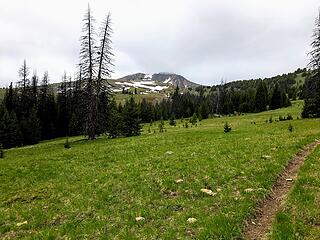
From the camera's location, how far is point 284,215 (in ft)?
43.9

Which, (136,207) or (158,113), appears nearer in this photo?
(136,207)

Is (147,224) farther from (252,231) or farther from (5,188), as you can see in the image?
(5,188)

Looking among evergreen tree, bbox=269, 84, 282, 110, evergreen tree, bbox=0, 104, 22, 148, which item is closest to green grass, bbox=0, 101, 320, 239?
evergreen tree, bbox=0, 104, 22, 148

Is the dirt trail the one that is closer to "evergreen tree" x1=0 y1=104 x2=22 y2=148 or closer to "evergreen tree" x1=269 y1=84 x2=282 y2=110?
"evergreen tree" x1=0 y1=104 x2=22 y2=148

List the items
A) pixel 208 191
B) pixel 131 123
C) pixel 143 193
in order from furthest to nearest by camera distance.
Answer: pixel 131 123, pixel 143 193, pixel 208 191

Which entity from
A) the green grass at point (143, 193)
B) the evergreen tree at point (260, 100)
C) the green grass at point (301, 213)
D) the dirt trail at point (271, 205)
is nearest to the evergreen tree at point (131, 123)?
the green grass at point (143, 193)

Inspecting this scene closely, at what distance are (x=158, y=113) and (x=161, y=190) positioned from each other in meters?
125

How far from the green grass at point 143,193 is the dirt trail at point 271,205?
0.31 m

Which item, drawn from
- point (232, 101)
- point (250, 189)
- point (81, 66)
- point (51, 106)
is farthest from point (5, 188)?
point (232, 101)

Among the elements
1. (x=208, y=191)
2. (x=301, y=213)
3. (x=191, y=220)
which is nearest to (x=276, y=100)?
(x=208, y=191)

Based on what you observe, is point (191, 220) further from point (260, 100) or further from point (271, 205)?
point (260, 100)

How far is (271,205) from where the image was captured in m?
15.0

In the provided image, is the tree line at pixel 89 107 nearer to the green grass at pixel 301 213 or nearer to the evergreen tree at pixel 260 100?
the evergreen tree at pixel 260 100

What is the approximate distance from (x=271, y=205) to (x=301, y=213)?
172 centimetres
